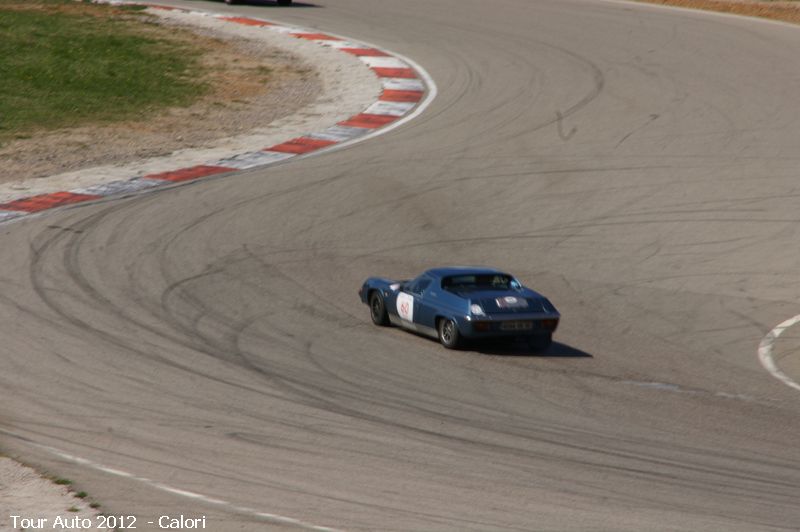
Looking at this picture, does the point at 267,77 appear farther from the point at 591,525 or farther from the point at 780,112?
the point at 591,525

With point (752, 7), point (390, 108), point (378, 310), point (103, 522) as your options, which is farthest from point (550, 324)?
point (752, 7)

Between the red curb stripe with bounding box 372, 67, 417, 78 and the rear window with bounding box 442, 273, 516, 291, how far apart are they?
545 inches

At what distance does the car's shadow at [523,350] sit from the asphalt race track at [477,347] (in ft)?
0.29

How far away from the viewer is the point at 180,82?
28.7 meters

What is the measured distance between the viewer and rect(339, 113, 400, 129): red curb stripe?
82.2 ft

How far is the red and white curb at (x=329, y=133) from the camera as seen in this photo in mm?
20625

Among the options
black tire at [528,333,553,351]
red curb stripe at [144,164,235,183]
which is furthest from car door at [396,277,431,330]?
red curb stripe at [144,164,235,183]

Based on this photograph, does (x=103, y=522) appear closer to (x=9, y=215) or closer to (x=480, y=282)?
(x=480, y=282)

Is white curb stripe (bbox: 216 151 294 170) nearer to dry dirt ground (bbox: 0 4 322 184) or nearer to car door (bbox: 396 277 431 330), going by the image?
dry dirt ground (bbox: 0 4 322 184)

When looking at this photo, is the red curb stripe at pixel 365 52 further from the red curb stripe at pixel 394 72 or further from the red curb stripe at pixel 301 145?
the red curb stripe at pixel 301 145

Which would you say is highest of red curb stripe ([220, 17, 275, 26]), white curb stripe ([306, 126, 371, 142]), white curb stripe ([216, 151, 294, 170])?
red curb stripe ([220, 17, 275, 26])

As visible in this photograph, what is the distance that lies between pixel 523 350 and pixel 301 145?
32.9ft

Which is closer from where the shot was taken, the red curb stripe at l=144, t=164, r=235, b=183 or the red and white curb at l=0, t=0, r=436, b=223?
the red and white curb at l=0, t=0, r=436, b=223

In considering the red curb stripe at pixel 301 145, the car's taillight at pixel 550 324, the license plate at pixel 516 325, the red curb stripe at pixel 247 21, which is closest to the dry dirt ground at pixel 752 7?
the red curb stripe at pixel 247 21
